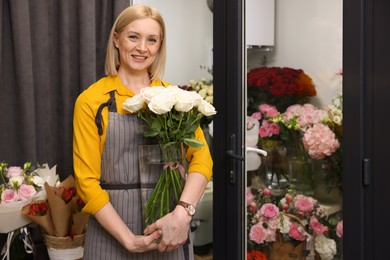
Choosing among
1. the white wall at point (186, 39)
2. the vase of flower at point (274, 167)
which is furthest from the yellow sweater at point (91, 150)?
the white wall at point (186, 39)

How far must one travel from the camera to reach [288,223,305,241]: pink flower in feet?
6.56

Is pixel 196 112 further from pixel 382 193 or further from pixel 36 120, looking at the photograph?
pixel 36 120

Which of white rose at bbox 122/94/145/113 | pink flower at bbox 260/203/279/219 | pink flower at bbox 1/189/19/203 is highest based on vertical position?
white rose at bbox 122/94/145/113

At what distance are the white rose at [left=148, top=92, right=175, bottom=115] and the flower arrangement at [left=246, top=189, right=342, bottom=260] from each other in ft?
2.69

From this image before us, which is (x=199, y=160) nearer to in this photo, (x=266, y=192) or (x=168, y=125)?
(x=168, y=125)

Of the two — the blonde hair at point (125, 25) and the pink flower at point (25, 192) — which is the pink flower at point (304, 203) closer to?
the blonde hair at point (125, 25)

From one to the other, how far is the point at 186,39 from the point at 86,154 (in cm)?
158

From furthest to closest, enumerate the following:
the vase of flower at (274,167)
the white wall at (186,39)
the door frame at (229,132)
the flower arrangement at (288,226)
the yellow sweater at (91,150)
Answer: the white wall at (186,39) → the door frame at (229,132) → the vase of flower at (274,167) → the flower arrangement at (288,226) → the yellow sweater at (91,150)

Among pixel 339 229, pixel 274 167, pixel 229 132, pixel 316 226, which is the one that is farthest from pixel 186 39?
pixel 339 229

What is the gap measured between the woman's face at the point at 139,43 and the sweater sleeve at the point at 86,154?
0.21m

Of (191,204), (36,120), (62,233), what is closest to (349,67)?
(191,204)

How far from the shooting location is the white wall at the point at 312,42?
5.71ft

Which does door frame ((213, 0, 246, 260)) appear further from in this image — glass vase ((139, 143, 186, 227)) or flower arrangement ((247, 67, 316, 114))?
glass vase ((139, 143, 186, 227))

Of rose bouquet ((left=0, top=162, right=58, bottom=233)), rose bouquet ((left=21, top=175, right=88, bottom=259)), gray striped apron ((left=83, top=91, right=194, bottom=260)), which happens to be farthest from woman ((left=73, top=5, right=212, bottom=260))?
rose bouquet ((left=0, top=162, right=58, bottom=233))
